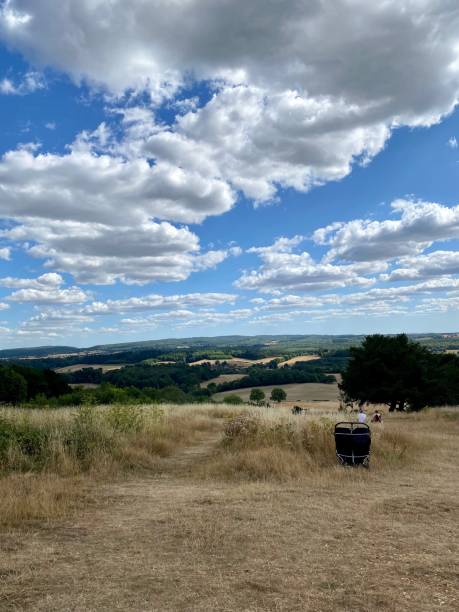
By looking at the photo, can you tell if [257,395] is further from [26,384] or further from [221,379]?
[26,384]

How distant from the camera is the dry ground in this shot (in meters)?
3.86

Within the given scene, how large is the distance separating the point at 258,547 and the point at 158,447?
21.3 ft

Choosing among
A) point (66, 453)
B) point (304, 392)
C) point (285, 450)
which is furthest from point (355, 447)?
point (304, 392)

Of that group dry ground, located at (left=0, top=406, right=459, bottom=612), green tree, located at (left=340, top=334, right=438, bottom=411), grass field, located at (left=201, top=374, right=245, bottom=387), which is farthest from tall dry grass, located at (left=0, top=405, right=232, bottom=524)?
grass field, located at (left=201, top=374, right=245, bottom=387)

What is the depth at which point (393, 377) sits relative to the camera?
115 feet

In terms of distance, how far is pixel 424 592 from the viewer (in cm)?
394

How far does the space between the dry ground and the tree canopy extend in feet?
92.4

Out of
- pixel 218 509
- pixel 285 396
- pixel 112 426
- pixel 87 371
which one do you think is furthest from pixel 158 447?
pixel 87 371

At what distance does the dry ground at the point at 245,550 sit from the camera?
12.7 ft

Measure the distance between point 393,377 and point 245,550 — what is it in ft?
107

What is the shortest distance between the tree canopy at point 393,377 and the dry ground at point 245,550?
28.2 m

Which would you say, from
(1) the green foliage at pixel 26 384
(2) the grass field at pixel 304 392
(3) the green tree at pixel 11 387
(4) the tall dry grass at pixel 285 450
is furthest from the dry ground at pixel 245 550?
(2) the grass field at pixel 304 392

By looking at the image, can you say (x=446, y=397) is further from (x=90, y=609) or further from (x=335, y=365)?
(x=335, y=365)

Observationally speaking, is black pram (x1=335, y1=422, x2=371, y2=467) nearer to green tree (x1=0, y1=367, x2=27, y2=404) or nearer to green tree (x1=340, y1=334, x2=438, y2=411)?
green tree (x1=340, y1=334, x2=438, y2=411)
